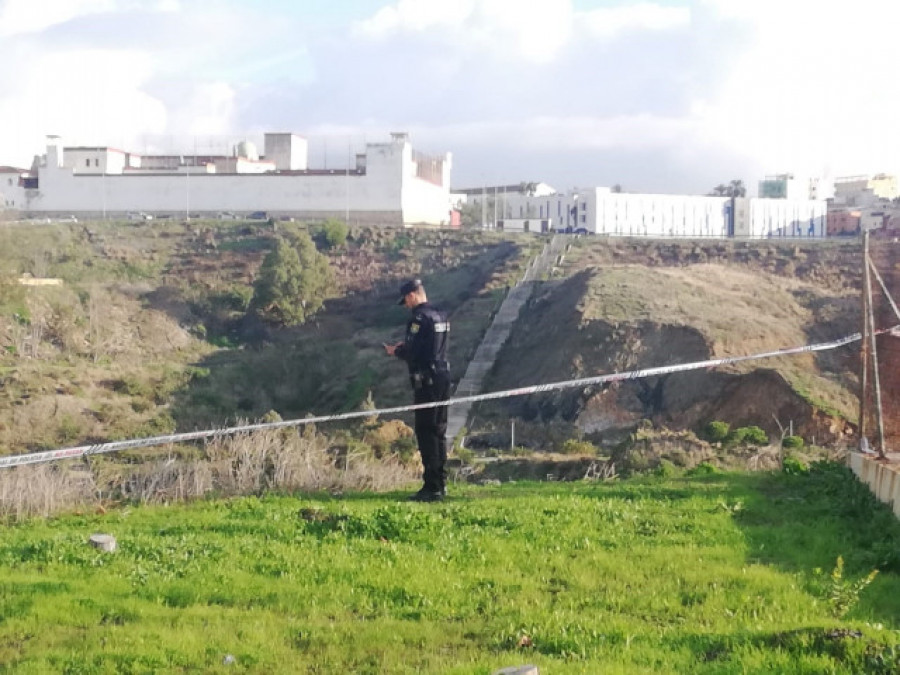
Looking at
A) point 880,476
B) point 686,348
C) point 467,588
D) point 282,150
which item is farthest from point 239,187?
point 467,588

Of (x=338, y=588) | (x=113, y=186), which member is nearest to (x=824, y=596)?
(x=338, y=588)

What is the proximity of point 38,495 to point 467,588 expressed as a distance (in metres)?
5.68

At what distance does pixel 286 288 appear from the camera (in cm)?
4956

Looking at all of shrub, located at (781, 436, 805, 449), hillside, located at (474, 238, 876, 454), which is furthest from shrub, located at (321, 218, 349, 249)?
shrub, located at (781, 436, 805, 449)

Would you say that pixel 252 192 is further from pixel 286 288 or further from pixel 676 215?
pixel 676 215

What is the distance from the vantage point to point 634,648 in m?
4.82

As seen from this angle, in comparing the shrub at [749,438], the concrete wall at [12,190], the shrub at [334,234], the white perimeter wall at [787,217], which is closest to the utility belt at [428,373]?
the shrub at [749,438]

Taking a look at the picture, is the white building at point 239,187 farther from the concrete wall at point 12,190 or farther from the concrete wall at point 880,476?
the concrete wall at point 880,476

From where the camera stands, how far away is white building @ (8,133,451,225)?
72625 mm

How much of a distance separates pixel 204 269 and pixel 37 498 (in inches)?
1971

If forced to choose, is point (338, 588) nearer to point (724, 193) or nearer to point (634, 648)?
point (634, 648)

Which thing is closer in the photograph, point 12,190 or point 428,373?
point 428,373

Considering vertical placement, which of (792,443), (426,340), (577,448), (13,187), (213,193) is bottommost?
(577,448)

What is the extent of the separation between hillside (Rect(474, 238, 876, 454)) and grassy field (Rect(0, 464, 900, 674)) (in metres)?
16.7
